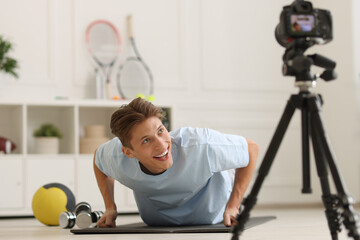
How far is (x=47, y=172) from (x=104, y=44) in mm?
1209

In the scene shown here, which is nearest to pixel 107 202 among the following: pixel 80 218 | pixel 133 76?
pixel 80 218

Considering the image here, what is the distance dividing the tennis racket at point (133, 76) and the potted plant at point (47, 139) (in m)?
0.69

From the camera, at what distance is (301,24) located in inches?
64.0

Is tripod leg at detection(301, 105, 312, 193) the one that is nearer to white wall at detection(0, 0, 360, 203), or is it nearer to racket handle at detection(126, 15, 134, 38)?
white wall at detection(0, 0, 360, 203)

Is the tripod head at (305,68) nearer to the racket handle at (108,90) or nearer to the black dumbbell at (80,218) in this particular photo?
the black dumbbell at (80,218)

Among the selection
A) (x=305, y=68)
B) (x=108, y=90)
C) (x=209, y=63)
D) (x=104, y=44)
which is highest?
(x=104, y=44)

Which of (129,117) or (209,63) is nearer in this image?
(129,117)

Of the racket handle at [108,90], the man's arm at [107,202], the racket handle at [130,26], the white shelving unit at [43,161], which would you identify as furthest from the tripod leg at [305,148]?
the racket handle at [130,26]

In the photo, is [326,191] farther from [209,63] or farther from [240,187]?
[209,63]

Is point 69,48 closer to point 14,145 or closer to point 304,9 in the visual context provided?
point 14,145

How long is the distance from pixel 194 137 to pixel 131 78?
103 inches

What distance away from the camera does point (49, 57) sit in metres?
5.02

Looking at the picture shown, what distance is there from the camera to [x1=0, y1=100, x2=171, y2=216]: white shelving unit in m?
4.48

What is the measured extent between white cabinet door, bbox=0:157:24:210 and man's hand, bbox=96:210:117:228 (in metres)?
1.75
